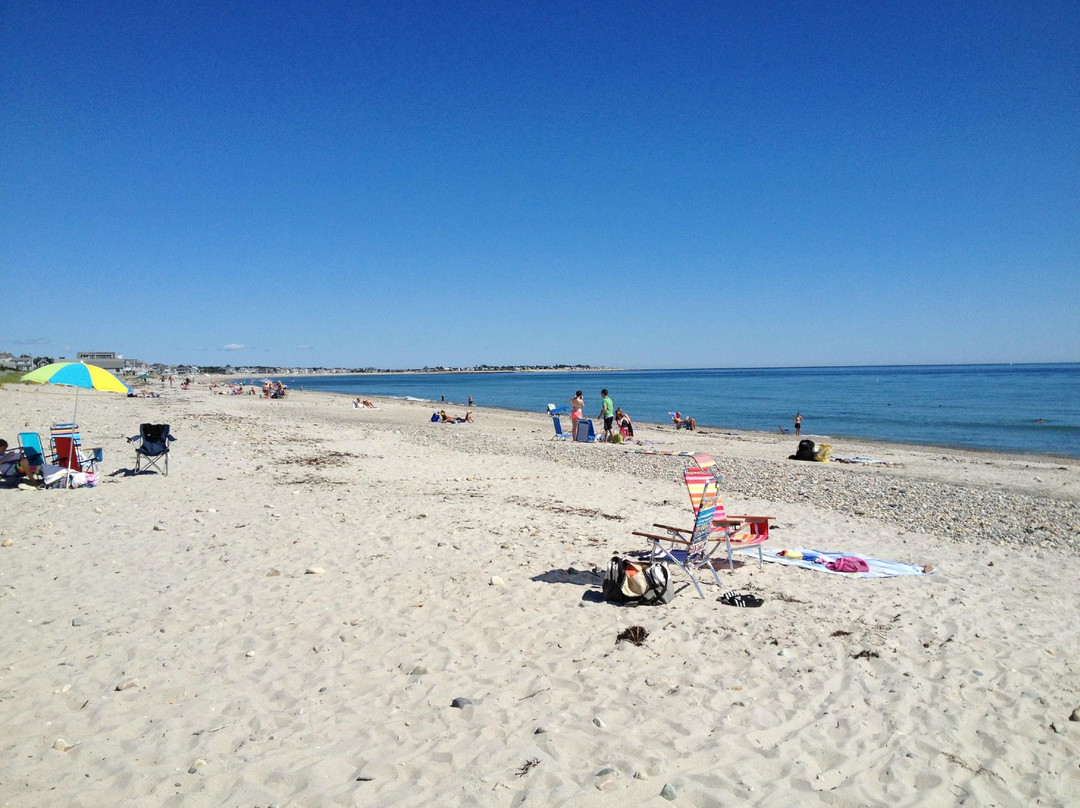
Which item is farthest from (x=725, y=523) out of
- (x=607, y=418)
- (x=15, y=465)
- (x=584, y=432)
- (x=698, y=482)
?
(x=584, y=432)

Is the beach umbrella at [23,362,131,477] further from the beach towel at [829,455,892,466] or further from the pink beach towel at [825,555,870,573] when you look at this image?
the beach towel at [829,455,892,466]

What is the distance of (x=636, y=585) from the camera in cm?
578

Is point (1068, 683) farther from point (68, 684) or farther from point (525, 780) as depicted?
point (68, 684)

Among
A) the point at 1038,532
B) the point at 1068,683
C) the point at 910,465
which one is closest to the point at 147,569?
the point at 1068,683

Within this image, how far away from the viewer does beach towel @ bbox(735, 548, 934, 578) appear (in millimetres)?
6818

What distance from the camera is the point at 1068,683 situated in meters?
4.46

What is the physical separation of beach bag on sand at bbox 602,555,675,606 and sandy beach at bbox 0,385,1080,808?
0.17 metres

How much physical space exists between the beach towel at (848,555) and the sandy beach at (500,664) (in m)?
0.16

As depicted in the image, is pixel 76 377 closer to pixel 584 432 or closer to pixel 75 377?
pixel 75 377

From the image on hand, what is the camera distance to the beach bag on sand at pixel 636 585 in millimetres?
5770

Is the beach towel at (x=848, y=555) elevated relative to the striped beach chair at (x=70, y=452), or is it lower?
lower

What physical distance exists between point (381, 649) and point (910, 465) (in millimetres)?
17534

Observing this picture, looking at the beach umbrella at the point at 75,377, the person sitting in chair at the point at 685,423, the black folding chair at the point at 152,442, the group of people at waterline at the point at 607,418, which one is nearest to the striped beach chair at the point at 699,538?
the beach umbrella at the point at 75,377

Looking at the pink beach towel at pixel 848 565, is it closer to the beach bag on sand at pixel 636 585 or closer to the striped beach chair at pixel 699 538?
the striped beach chair at pixel 699 538
